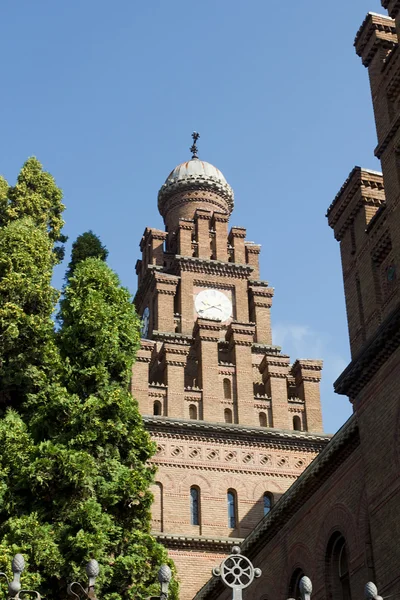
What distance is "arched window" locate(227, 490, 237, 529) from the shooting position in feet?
101

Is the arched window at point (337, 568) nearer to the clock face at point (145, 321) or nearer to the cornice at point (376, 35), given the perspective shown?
the cornice at point (376, 35)

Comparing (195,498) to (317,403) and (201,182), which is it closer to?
(317,403)

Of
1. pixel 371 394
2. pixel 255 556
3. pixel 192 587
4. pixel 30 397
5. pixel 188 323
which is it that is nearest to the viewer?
pixel 371 394

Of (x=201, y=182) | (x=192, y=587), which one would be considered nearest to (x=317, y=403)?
(x=192, y=587)

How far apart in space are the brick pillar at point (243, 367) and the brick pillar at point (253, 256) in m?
4.62

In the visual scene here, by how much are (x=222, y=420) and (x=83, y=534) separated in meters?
14.2

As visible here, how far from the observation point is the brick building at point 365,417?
1722cm

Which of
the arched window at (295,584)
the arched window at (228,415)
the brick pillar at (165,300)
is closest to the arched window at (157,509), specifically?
the arched window at (228,415)

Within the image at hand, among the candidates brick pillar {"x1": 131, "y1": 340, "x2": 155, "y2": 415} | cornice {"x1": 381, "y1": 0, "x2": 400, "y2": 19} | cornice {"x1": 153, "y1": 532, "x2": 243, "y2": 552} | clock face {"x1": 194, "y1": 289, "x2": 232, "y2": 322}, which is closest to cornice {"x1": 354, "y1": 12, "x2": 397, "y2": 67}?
cornice {"x1": 381, "y1": 0, "x2": 400, "y2": 19}

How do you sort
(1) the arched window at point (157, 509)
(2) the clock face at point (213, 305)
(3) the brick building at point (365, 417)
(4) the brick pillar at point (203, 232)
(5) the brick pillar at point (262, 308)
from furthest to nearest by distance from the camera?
(4) the brick pillar at point (203, 232) < (2) the clock face at point (213, 305) < (5) the brick pillar at point (262, 308) < (1) the arched window at point (157, 509) < (3) the brick building at point (365, 417)

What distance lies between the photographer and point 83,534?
60.1 ft

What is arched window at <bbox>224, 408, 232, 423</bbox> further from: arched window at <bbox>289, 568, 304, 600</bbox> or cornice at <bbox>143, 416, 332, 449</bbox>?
arched window at <bbox>289, 568, 304, 600</bbox>

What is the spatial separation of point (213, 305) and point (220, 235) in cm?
355

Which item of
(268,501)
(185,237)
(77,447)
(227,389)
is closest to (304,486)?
(77,447)
